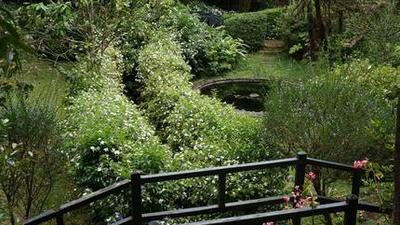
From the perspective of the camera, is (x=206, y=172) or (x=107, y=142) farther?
(x=107, y=142)

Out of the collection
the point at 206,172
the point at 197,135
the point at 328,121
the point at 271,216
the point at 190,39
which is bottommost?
the point at 197,135

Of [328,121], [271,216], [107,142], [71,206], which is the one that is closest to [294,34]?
[328,121]

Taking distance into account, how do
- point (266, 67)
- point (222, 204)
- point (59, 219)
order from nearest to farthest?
point (59, 219) < point (222, 204) < point (266, 67)

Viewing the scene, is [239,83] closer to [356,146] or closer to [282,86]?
[282,86]

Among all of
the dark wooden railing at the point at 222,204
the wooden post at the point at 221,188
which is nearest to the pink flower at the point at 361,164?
the dark wooden railing at the point at 222,204

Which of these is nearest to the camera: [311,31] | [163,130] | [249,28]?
[163,130]

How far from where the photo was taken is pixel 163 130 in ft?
25.4

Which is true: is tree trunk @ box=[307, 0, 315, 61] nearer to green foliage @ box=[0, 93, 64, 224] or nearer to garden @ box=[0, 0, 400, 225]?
garden @ box=[0, 0, 400, 225]

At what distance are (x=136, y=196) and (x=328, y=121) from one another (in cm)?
238

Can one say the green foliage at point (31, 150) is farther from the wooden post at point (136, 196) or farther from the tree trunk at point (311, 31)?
the tree trunk at point (311, 31)

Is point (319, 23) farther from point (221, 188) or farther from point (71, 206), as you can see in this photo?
point (71, 206)

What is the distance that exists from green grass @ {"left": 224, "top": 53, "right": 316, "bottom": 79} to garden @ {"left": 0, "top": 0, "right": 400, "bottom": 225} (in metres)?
2.37

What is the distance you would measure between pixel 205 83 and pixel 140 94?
106 inches

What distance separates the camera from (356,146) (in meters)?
5.43
